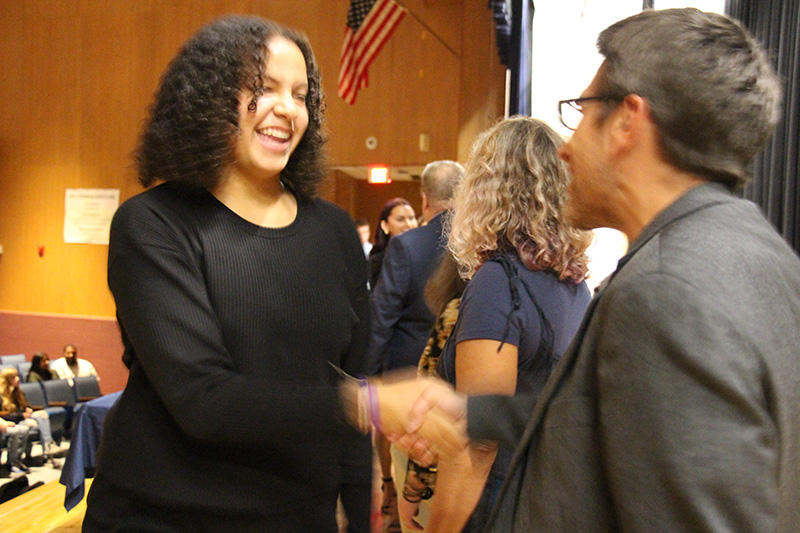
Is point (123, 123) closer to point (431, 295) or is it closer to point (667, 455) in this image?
point (431, 295)

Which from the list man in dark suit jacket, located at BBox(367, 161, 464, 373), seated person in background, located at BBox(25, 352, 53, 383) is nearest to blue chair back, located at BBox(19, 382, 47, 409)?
Result: seated person in background, located at BBox(25, 352, 53, 383)

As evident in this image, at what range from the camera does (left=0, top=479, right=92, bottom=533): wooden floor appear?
4715 millimetres

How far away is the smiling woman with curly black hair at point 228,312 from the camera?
130 centimetres

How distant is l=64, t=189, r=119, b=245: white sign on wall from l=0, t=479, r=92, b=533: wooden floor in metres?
6.65

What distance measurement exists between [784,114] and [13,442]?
744 centimetres

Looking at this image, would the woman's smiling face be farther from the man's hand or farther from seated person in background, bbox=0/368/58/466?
seated person in background, bbox=0/368/58/466

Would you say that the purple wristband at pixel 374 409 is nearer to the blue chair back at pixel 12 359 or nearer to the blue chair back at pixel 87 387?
the blue chair back at pixel 87 387

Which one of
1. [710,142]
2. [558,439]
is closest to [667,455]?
[558,439]

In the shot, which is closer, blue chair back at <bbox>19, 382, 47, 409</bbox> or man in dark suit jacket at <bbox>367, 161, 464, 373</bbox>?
man in dark suit jacket at <bbox>367, 161, 464, 373</bbox>

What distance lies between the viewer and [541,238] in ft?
6.37

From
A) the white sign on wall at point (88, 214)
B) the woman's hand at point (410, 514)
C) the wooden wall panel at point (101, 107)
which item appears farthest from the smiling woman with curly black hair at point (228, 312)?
the white sign on wall at point (88, 214)

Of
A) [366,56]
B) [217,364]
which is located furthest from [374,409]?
[366,56]

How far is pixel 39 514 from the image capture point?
5055mm

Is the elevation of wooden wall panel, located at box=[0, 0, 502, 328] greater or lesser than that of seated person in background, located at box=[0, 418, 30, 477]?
greater
